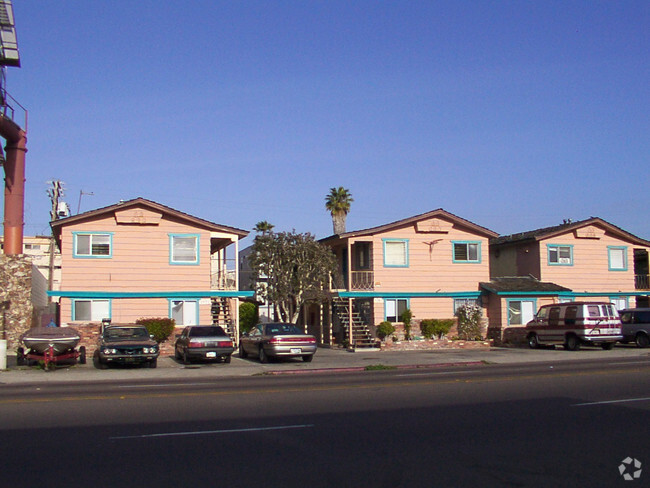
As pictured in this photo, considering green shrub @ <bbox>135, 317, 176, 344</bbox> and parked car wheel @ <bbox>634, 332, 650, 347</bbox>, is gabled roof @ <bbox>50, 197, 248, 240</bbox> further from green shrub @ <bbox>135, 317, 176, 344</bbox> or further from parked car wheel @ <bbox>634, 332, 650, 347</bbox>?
parked car wheel @ <bbox>634, 332, 650, 347</bbox>

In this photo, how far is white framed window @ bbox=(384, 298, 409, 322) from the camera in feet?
113

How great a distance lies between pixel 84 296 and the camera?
98.2 ft

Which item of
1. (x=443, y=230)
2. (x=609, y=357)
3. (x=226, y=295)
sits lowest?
(x=609, y=357)

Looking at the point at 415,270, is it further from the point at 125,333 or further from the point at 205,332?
the point at 125,333

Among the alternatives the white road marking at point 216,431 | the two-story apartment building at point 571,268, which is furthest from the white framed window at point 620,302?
the white road marking at point 216,431

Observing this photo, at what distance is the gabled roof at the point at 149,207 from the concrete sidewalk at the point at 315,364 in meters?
6.27

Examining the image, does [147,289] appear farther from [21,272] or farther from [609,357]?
[609,357]

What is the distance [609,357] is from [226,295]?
53.8ft

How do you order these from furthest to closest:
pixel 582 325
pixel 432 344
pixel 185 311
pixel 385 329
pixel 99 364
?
pixel 432 344, pixel 385 329, pixel 185 311, pixel 582 325, pixel 99 364

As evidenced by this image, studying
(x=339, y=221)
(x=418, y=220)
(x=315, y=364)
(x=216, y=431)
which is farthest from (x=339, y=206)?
(x=216, y=431)

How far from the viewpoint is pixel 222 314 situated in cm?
3334

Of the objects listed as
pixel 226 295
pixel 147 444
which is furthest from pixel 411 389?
pixel 226 295

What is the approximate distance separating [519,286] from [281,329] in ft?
51.5

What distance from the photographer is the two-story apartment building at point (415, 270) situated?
113 ft
